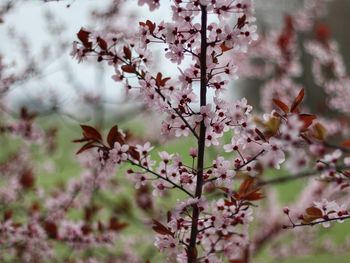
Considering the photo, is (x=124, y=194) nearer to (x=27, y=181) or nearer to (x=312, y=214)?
(x=27, y=181)

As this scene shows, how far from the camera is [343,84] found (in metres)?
5.24

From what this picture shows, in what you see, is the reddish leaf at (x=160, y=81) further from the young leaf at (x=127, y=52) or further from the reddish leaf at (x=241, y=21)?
the reddish leaf at (x=241, y=21)

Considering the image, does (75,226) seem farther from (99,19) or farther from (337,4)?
(337,4)

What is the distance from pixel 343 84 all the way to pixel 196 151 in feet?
13.8

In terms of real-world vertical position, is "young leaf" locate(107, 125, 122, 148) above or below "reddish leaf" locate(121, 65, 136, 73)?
below

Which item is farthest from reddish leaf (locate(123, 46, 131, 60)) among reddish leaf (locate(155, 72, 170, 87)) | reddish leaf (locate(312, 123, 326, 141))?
reddish leaf (locate(312, 123, 326, 141))

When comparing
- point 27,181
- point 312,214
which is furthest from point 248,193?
point 27,181

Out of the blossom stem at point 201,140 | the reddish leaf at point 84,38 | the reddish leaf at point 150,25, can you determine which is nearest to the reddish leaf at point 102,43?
the reddish leaf at point 84,38

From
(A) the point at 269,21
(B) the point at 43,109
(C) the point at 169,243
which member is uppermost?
(A) the point at 269,21

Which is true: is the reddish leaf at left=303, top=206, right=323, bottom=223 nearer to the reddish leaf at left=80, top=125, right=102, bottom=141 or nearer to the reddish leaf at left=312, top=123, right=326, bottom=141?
the reddish leaf at left=312, top=123, right=326, bottom=141

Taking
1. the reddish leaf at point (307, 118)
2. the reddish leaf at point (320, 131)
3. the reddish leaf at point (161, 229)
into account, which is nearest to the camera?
the reddish leaf at point (320, 131)

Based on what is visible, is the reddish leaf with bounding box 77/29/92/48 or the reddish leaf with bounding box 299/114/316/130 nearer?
the reddish leaf with bounding box 299/114/316/130

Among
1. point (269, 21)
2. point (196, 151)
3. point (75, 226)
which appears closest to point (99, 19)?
point (75, 226)

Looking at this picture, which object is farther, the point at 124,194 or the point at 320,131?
the point at 124,194
